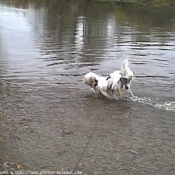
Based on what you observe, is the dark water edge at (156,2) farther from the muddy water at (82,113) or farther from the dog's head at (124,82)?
the dog's head at (124,82)

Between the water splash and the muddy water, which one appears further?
the water splash

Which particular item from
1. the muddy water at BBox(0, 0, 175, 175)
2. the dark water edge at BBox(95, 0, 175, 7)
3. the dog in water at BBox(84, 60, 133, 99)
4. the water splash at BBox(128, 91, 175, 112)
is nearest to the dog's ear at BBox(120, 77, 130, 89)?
the dog in water at BBox(84, 60, 133, 99)

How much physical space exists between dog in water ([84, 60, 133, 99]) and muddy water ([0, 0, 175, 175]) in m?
0.22

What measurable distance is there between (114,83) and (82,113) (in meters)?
1.00

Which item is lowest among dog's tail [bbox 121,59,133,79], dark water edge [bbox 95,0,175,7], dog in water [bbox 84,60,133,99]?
dog in water [bbox 84,60,133,99]

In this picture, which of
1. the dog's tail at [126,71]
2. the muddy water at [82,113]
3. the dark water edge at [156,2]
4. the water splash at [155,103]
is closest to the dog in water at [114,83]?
the dog's tail at [126,71]

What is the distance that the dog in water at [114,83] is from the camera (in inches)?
259

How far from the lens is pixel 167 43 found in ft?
47.6

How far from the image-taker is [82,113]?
20.7 ft

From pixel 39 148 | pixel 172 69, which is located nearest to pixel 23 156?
pixel 39 148

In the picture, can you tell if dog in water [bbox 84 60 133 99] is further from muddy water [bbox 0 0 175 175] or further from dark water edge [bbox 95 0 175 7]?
dark water edge [bbox 95 0 175 7]

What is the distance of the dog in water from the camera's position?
6.58 m

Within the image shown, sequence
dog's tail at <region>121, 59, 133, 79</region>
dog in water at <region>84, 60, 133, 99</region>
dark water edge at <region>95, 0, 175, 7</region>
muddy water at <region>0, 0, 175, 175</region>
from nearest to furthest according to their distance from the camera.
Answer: muddy water at <region>0, 0, 175, 175</region>
dog's tail at <region>121, 59, 133, 79</region>
dog in water at <region>84, 60, 133, 99</region>
dark water edge at <region>95, 0, 175, 7</region>

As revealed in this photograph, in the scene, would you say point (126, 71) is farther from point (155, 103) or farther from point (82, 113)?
point (82, 113)
